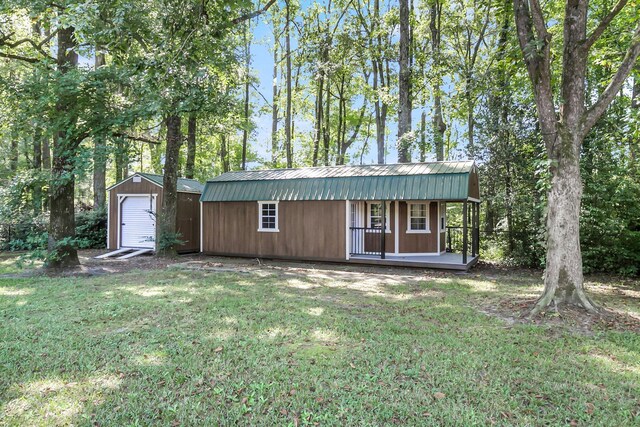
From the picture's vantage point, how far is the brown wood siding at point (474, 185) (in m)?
10.7

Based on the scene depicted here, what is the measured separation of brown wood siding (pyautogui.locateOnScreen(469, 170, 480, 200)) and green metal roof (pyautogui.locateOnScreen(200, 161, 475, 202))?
336 millimetres

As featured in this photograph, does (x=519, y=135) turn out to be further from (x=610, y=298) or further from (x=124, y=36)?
(x=124, y=36)

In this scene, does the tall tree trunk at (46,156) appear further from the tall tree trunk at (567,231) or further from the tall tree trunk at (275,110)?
the tall tree trunk at (567,231)

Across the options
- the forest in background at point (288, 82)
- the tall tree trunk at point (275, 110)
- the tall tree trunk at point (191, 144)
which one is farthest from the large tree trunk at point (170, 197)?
the tall tree trunk at point (275, 110)

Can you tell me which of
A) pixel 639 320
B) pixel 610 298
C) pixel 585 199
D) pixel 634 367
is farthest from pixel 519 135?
pixel 634 367

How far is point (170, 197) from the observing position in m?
12.5

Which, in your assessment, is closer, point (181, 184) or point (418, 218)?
point (418, 218)

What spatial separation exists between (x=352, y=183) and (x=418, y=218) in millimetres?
2524

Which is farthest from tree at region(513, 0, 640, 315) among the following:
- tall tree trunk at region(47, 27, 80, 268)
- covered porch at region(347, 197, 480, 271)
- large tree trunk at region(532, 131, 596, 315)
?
tall tree trunk at region(47, 27, 80, 268)

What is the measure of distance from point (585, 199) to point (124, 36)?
10.7 m

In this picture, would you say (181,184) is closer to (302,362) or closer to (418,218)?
(418,218)

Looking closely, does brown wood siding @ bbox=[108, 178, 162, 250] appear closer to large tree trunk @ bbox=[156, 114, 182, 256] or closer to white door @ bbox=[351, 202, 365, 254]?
large tree trunk @ bbox=[156, 114, 182, 256]

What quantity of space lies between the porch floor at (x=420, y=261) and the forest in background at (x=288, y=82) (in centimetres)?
190

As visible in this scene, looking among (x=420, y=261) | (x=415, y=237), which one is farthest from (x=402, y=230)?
(x=420, y=261)
